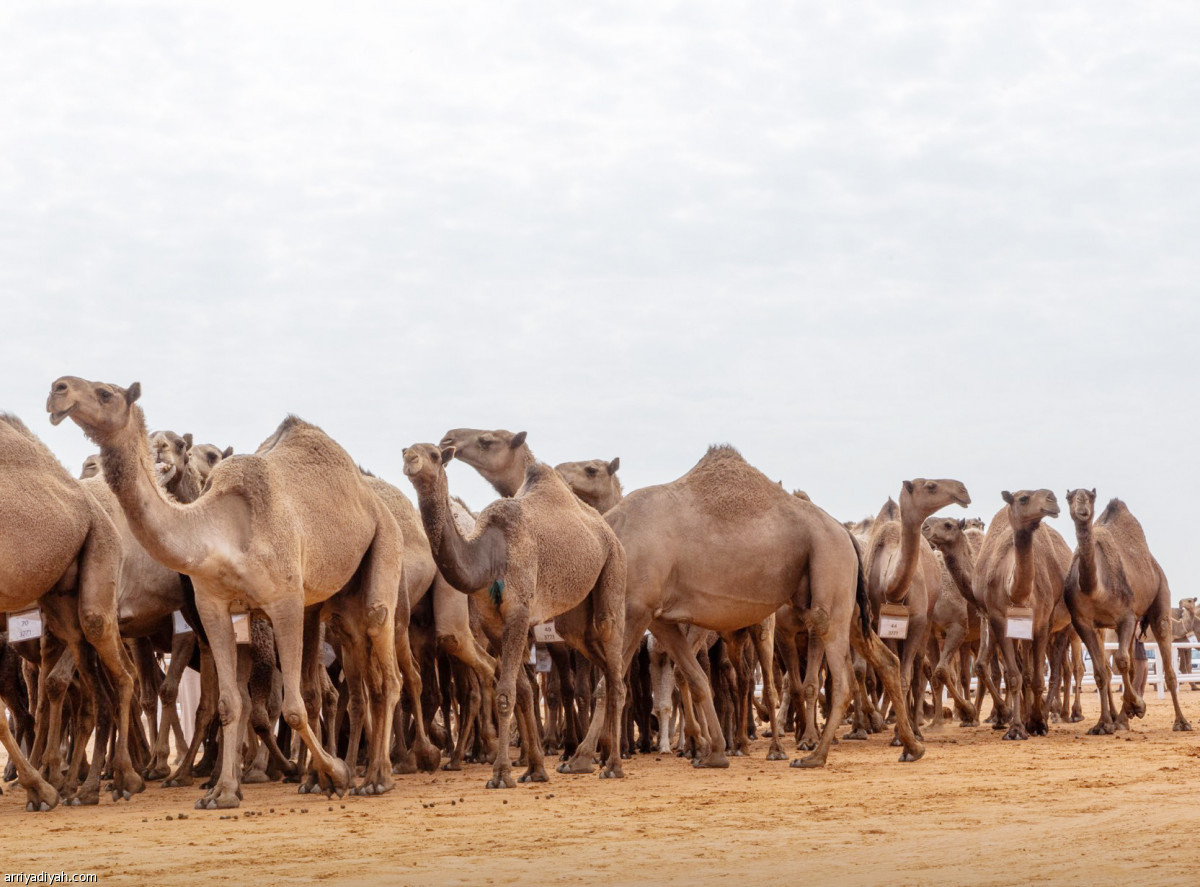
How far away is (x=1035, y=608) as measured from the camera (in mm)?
16516

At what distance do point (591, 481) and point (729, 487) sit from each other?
2.18 m

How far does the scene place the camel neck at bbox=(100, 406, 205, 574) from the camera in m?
9.09

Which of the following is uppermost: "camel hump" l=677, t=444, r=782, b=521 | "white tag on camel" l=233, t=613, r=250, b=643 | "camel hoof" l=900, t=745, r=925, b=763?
"camel hump" l=677, t=444, r=782, b=521

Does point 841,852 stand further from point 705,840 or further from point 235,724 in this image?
point 235,724

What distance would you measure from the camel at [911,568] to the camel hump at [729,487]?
7.41ft

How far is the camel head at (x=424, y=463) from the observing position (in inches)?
391

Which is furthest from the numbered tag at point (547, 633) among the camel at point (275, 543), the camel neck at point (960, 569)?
the camel neck at point (960, 569)

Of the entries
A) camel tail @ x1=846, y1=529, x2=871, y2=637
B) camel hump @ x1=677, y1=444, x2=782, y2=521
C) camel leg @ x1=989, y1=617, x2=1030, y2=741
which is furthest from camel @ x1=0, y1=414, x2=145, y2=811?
camel leg @ x1=989, y1=617, x2=1030, y2=741

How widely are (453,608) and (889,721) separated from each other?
1018 cm

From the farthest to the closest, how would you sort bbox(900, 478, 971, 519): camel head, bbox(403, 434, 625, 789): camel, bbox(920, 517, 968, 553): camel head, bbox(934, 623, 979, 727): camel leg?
bbox(934, 623, 979, 727): camel leg, bbox(920, 517, 968, 553): camel head, bbox(900, 478, 971, 519): camel head, bbox(403, 434, 625, 789): camel

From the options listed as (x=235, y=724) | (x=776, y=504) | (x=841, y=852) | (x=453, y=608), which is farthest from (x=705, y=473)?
(x=841, y=852)

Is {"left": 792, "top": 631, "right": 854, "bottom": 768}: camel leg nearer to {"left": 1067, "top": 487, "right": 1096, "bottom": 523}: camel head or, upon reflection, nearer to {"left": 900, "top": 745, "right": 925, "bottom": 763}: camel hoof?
{"left": 900, "top": 745, "right": 925, "bottom": 763}: camel hoof

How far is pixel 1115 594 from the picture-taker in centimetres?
1688

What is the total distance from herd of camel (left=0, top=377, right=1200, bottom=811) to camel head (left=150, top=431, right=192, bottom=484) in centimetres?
2
